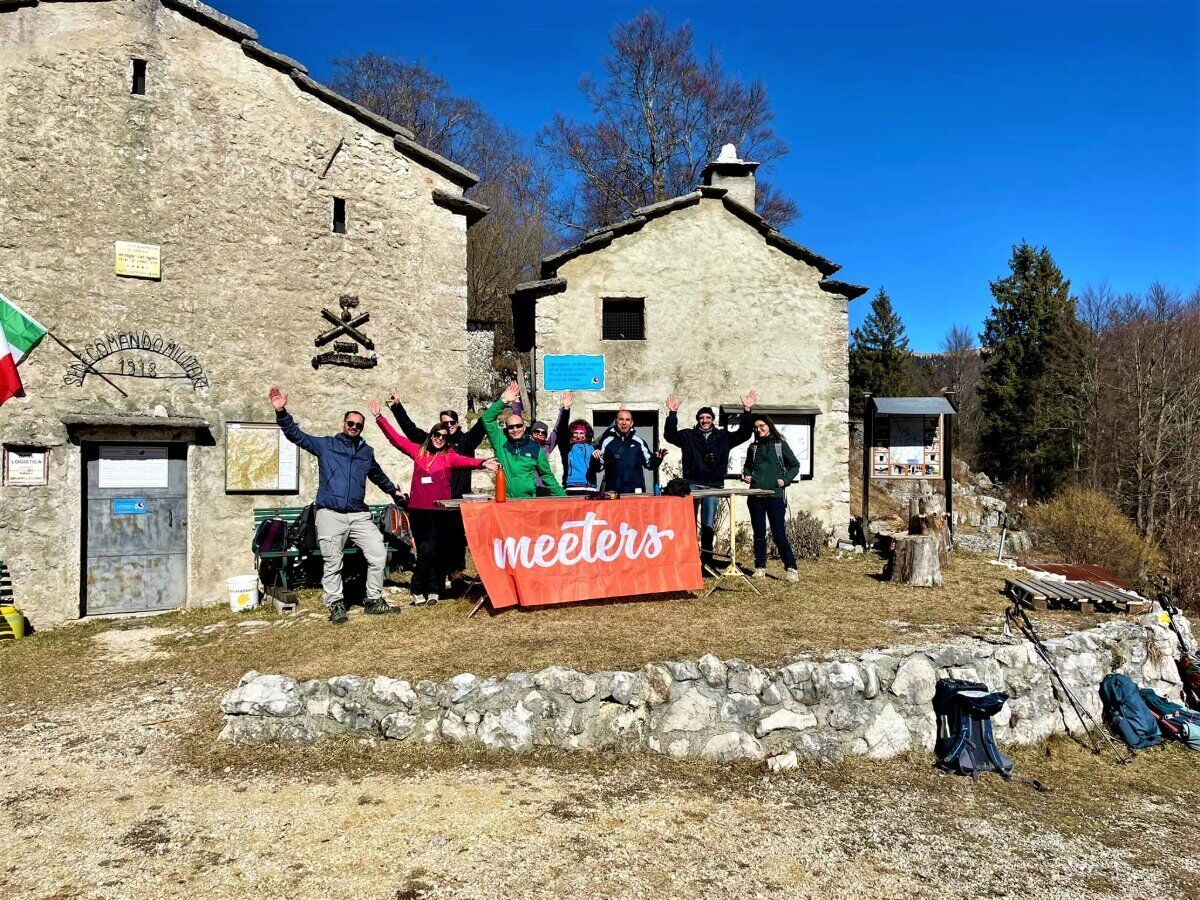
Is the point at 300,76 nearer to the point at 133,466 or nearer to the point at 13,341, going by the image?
the point at 13,341

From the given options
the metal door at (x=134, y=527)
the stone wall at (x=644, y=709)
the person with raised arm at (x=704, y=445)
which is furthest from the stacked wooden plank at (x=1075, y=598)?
the metal door at (x=134, y=527)

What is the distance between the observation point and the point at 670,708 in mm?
5484

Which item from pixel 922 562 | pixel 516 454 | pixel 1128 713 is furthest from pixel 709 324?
pixel 1128 713

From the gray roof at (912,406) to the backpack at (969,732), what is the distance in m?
8.28

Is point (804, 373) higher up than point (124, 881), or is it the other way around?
point (804, 373)

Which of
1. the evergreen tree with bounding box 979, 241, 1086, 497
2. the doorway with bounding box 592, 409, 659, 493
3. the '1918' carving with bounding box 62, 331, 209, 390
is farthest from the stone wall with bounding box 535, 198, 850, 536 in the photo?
the evergreen tree with bounding box 979, 241, 1086, 497

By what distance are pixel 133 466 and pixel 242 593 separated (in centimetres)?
220

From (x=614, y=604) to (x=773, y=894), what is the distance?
4.15m

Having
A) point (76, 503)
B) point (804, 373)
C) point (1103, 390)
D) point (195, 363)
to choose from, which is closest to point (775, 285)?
point (804, 373)

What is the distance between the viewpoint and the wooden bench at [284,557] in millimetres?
8984

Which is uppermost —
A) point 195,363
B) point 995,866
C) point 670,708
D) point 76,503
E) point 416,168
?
point 416,168

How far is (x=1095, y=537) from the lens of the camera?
14602 mm

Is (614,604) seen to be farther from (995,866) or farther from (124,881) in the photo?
(124,881)

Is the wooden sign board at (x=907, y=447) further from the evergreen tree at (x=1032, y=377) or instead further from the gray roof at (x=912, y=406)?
the evergreen tree at (x=1032, y=377)
